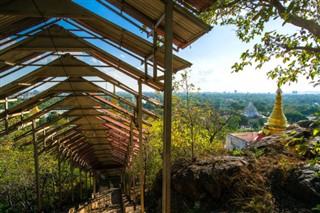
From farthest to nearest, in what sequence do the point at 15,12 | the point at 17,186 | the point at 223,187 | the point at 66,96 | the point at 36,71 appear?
the point at 17,186
the point at 66,96
the point at 223,187
the point at 36,71
the point at 15,12

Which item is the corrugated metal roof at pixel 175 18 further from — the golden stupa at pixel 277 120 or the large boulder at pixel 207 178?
the golden stupa at pixel 277 120

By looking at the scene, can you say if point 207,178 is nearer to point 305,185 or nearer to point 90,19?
Result: point 305,185

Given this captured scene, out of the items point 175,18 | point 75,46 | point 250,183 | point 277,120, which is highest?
point 75,46

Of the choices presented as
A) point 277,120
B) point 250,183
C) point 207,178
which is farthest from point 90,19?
point 277,120

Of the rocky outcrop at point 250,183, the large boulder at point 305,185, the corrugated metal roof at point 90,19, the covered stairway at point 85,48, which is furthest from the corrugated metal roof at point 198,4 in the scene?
the large boulder at point 305,185

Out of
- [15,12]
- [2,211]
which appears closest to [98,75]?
[15,12]

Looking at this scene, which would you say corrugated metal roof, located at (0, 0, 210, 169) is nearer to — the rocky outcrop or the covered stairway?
the covered stairway

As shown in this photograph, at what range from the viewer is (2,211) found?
916 centimetres

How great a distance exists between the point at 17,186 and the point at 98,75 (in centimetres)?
1235

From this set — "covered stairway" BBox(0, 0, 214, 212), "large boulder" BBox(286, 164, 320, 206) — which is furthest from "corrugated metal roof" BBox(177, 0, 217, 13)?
"large boulder" BBox(286, 164, 320, 206)

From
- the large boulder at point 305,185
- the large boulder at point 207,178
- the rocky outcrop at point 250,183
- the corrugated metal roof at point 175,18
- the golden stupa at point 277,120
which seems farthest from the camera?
the golden stupa at point 277,120

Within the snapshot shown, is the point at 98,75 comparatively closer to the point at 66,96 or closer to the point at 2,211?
the point at 66,96

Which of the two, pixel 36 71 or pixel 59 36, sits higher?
pixel 59 36

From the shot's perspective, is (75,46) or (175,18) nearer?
(175,18)
